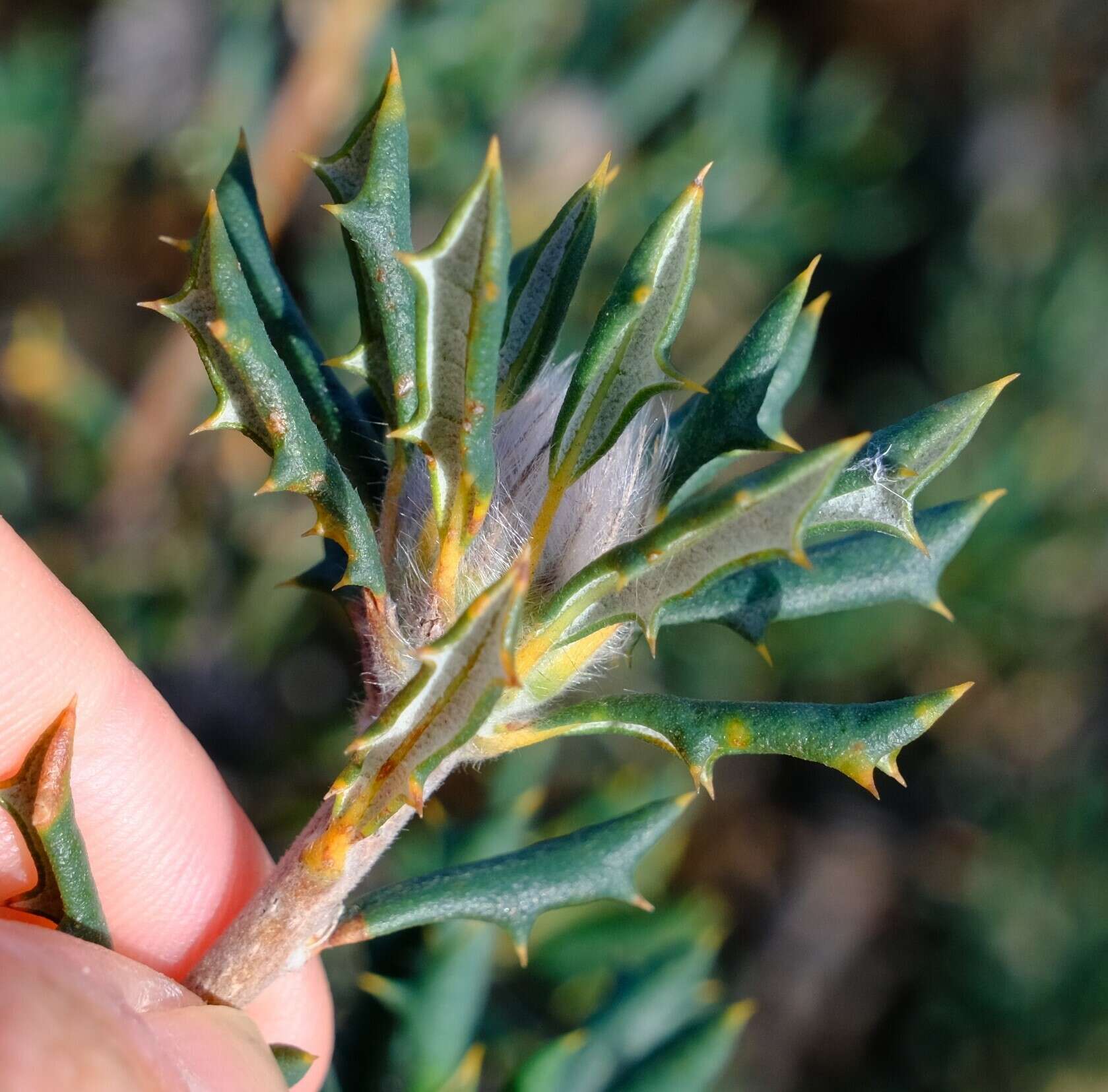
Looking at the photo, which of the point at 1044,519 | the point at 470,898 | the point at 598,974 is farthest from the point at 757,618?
Answer: the point at 1044,519

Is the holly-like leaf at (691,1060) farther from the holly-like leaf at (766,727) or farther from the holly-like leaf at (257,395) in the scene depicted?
the holly-like leaf at (257,395)

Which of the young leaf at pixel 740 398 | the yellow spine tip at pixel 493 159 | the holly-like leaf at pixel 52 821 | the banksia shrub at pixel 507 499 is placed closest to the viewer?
the yellow spine tip at pixel 493 159

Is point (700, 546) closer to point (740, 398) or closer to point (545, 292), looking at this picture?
point (740, 398)

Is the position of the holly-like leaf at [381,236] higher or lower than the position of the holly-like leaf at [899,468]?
higher

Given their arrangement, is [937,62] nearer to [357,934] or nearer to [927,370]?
[927,370]

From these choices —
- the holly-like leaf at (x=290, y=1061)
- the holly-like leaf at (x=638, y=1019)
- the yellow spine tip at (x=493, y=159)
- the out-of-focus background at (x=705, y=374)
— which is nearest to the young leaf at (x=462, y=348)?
the yellow spine tip at (x=493, y=159)

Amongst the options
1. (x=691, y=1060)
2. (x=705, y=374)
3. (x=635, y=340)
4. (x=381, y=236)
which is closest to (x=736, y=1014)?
(x=691, y=1060)
